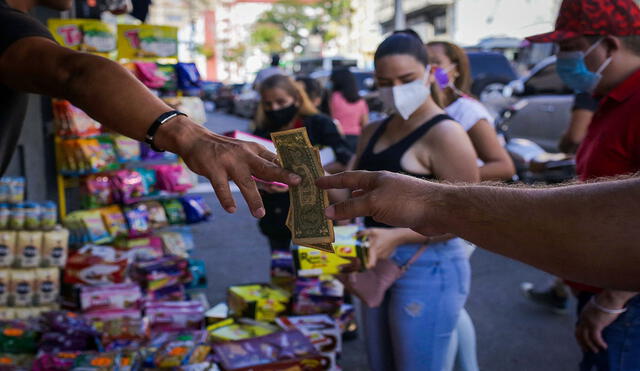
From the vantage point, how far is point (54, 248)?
4344 mm

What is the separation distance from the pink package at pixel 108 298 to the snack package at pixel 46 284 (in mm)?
291

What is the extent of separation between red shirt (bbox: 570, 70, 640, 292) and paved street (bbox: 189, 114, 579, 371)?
2208 mm

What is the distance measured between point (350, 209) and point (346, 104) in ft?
24.4

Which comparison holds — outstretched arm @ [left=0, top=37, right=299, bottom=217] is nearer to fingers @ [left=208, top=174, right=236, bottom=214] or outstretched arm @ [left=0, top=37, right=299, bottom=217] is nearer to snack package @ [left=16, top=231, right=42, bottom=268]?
fingers @ [left=208, top=174, right=236, bottom=214]

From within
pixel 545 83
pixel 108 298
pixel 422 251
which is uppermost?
pixel 545 83

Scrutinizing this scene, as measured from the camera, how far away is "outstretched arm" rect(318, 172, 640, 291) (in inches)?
41.1

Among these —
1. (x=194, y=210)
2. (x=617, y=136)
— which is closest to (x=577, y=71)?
(x=617, y=136)

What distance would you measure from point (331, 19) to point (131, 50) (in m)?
50.1

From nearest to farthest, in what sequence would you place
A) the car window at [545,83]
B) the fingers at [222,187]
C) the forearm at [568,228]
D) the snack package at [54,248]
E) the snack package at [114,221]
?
the forearm at [568,228] < the fingers at [222,187] < the snack package at [54,248] < the snack package at [114,221] < the car window at [545,83]

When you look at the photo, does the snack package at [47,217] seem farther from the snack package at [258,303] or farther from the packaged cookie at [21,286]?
the snack package at [258,303]

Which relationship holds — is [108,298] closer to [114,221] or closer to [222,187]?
[114,221]

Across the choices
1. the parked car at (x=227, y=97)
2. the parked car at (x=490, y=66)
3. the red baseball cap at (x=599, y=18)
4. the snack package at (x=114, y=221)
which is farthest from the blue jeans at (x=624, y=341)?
the parked car at (x=227, y=97)

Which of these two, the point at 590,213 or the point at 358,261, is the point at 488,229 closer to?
the point at 590,213

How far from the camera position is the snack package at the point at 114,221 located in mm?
4812
